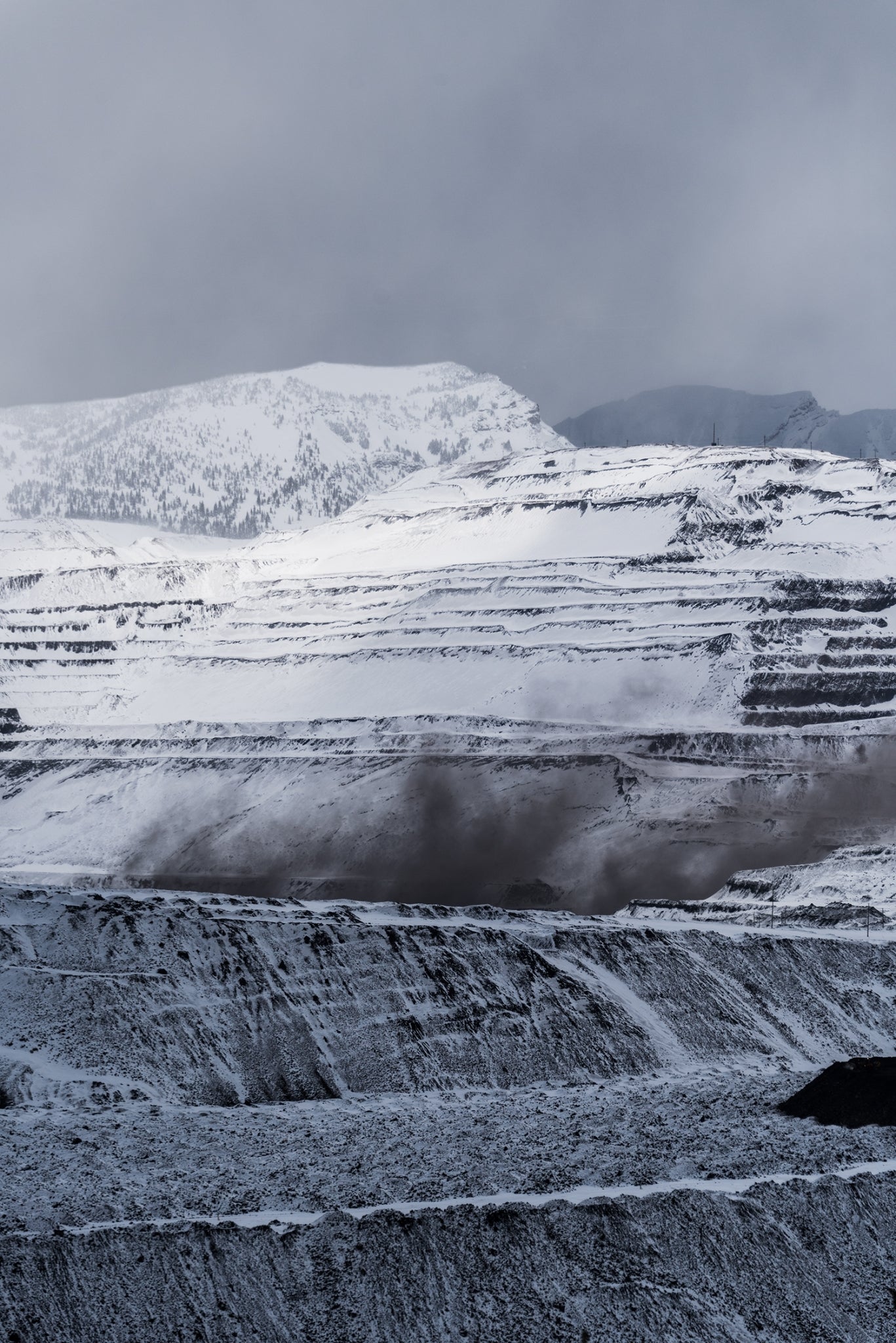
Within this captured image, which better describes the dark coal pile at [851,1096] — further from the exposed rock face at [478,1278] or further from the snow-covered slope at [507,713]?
the snow-covered slope at [507,713]

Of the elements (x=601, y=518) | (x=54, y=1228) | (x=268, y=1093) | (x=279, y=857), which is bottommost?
(x=279, y=857)

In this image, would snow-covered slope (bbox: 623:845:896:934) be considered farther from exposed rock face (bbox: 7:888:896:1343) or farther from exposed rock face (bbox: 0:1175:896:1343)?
exposed rock face (bbox: 0:1175:896:1343)

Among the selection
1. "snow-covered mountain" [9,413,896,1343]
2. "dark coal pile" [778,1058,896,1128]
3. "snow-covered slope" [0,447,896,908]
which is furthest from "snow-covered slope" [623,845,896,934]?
"dark coal pile" [778,1058,896,1128]

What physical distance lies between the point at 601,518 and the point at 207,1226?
17110cm

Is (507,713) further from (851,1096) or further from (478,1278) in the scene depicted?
(478,1278)

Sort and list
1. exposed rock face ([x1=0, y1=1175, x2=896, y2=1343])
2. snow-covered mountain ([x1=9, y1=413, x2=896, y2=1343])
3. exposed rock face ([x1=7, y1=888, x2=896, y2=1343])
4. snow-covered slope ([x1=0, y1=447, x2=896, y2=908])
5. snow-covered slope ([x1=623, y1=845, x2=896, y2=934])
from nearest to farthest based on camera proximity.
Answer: exposed rock face ([x1=0, y1=1175, x2=896, y2=1343]) < exposed rock face ([x1=7, y1=888, x2=896, y2=1343]) < snow-covered mountain ([x1=9, y1=413, x2=896, y2=1343]) < snow-covered slope ([x1=623, y1=845, x2=896, y2=934]) < snow-covered slope ([x1=0, y1=447, x2=896, y2=908])

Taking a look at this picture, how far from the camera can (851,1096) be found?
44.2 meters

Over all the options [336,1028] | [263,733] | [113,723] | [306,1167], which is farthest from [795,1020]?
[113,723]

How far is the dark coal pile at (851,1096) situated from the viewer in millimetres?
43281

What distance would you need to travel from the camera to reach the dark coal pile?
1704 inches

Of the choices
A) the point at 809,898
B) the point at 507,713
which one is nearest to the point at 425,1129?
the point at 809,898

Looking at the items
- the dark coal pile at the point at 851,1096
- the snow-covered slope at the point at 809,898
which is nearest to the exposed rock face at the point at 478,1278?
the dark coal pile at the point at 851,1096

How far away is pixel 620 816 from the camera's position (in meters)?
132

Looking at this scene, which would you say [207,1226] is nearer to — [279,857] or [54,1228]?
[54,1228]
